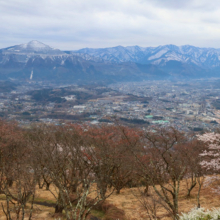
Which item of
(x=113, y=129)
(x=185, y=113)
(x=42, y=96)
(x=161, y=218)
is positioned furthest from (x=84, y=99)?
(x=161, y=218)

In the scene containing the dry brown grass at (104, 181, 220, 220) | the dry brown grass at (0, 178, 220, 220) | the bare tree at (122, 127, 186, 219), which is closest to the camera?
the bare tree at (122, 127, 186, 219)

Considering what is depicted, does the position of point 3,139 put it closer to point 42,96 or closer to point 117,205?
point 117,205

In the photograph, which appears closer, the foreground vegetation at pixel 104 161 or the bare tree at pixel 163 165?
the bare tree at pixel 163 165

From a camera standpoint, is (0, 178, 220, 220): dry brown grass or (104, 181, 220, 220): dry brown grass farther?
(104, 181, 220, 220): dry brown grass

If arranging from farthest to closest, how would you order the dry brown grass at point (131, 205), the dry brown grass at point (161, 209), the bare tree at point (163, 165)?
the dry brown grass at point (161, 209) → the dry brown grass at point (131, 205) → the bare tree at point (163, 165)

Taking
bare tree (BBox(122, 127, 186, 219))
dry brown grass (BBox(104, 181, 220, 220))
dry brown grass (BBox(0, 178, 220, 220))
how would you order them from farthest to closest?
dry brown grass (BBox(104, 181, 220, 220)) → dry brown grass (BBox(0, 178, 220, 220)) → bare tree (BBox(122, 127, 186, 219))

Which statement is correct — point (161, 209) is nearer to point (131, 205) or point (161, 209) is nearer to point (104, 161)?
point (131, 205)

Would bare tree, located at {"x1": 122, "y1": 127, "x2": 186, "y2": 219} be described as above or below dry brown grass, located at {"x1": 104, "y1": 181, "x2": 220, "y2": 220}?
above

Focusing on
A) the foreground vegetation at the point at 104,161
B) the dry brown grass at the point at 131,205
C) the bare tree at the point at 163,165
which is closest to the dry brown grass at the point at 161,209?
the dry brown grass at the point at 131,205

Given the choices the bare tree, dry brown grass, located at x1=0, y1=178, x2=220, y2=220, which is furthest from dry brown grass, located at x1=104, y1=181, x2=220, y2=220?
the bare tree

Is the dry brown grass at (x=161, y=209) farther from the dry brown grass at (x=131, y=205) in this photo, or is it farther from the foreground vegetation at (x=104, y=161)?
the foreground vegetation at (x=104, y=161)

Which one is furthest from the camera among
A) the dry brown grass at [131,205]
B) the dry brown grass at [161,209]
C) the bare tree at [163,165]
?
the dry brown grass at [161,209]

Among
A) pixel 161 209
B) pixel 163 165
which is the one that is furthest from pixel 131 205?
pixel 163 165

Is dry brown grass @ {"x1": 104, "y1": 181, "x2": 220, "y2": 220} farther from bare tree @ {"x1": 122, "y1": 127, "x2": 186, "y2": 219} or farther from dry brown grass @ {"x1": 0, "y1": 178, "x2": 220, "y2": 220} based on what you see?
bare tree @ {"x1": 122, "y1": 127, "x2": 186, "y2": 219}
